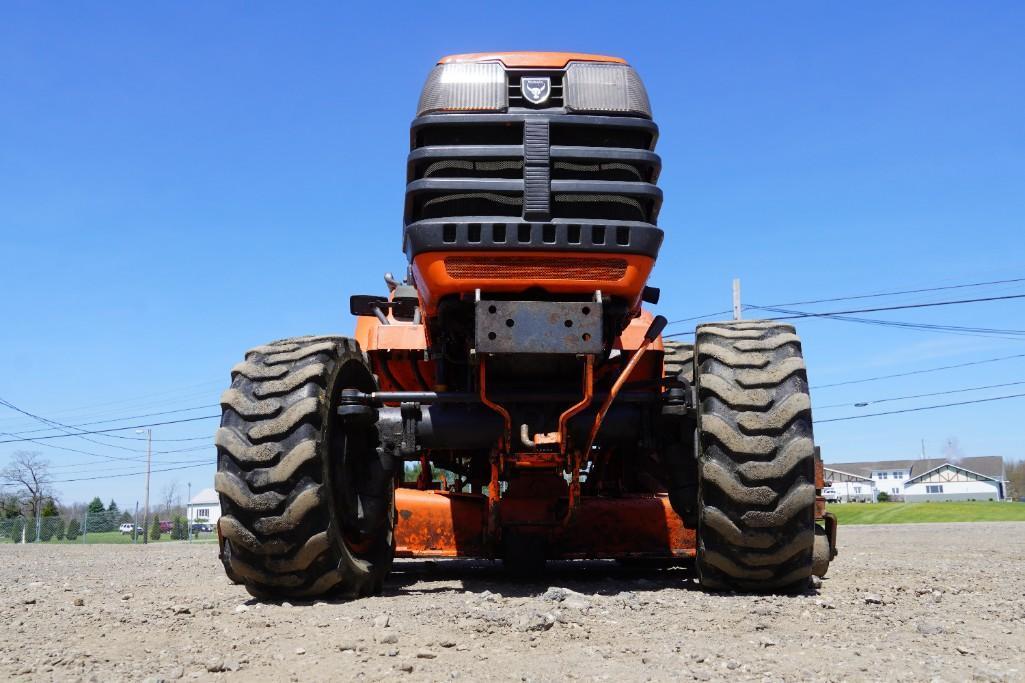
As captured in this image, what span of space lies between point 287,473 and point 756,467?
8.64 feet

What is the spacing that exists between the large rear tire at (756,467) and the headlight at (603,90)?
5.05 ft

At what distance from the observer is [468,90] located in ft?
17.9

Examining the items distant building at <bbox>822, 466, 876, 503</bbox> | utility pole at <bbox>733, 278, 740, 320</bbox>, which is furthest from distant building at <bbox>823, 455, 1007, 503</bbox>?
utility pole at <bbox>733, 278, 740, 320</bbox>

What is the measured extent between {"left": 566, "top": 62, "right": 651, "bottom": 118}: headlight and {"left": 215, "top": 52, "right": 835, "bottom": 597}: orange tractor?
0.04ft

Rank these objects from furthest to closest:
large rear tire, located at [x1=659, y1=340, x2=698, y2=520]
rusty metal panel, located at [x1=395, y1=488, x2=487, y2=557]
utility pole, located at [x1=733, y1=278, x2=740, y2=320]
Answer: utility pole, located at [x1=733, y1=278, x2=740, y2=320], rusty metal panel, located at [x1=395, y1=488, x2=487, y2=557], large rear tire, located at [x1=659, y1=340, x2=698, y2=520]

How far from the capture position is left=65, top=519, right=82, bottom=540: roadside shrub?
39.5 m

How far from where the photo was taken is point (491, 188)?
210 inches

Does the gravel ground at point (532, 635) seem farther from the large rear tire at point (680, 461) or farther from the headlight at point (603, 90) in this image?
the headlight at point (603, 90)

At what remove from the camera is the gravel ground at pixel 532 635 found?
3.68m

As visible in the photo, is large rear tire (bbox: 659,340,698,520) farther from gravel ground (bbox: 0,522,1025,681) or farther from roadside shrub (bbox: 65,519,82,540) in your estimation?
roadside shrub (bbox: 65,519,82,540)

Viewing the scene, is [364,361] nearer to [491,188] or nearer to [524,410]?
[524,410]

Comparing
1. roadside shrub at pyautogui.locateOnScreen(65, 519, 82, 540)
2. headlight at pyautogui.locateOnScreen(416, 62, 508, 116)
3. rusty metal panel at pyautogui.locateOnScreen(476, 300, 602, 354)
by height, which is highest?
headlight at pyautogui.locateOnScreen(416, 62, 508, 116)

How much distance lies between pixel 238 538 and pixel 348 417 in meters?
0.97

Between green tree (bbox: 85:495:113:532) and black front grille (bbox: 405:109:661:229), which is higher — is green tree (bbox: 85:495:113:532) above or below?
below
